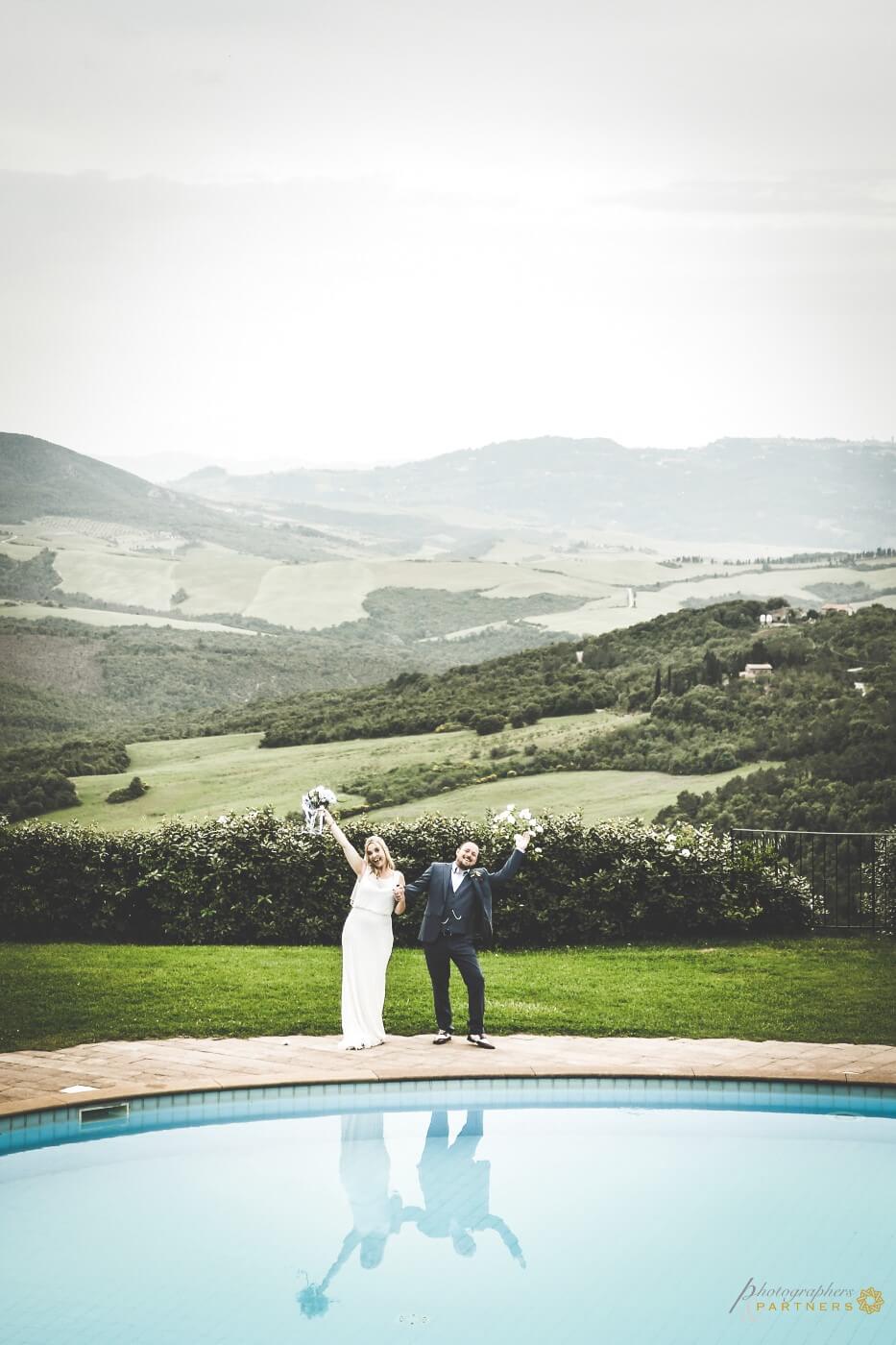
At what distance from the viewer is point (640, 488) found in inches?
1172

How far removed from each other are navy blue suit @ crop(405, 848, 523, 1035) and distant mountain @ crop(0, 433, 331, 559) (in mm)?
19603

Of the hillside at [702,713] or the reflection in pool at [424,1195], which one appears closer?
the reflection in pool at [424,1195]

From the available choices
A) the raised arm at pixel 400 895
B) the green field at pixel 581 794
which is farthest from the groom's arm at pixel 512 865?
the green field at pixel 581 794

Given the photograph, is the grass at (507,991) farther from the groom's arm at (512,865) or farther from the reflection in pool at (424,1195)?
the reflection in pool at (424,1195)

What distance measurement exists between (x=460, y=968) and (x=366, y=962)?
561 millimetres

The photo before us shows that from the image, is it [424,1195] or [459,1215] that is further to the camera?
[424,1195]

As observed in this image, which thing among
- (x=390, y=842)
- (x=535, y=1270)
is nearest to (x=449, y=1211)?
(x=535, y=1270)

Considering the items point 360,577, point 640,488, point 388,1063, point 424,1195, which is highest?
point 640,488

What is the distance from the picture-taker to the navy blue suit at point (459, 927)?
8.42 m

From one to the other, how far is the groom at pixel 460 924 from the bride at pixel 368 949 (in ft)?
0.68

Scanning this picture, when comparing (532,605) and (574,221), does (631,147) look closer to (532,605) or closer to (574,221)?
(574,221)

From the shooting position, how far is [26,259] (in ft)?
81.3

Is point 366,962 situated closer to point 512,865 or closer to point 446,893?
point 446,893

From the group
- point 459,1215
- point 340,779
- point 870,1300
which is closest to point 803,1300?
point 870,1300
